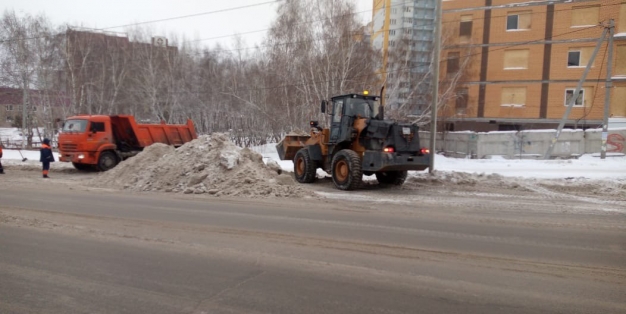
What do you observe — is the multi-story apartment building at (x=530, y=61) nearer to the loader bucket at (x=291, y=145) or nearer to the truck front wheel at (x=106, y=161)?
the loader bucket at (x=291, y=145)

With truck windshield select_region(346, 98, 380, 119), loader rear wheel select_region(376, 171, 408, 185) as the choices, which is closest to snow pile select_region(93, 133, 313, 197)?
truck windshield select_region(346, 98, 380, 119)

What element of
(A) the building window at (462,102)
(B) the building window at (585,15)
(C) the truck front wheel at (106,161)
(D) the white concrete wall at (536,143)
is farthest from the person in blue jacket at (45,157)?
(B) the building window at (585,15)

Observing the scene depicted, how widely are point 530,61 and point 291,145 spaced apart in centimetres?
2931

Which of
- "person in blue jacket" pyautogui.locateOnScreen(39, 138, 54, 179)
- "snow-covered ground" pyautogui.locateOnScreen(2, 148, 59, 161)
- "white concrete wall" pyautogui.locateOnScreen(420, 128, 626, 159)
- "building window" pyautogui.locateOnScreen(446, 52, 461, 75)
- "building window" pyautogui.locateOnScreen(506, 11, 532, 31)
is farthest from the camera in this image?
"building window" pyautogui.locateOnScreen(506, 11, 532, 31)

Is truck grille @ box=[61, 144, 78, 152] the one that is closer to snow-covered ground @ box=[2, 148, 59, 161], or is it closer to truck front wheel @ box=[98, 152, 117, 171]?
truck front wheel @ box=[98, 152, 117, 171]

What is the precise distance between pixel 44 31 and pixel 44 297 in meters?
42.2

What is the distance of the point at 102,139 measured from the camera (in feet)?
57.4

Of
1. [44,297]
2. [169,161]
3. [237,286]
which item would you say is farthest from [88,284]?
[169,161]

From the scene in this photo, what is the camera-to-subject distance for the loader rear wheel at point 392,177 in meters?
13.5

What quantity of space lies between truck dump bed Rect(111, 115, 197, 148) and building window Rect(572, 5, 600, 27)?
1310 inches

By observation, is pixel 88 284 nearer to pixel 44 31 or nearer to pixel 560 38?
pixel 560 38

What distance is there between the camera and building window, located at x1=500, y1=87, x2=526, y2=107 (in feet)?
119

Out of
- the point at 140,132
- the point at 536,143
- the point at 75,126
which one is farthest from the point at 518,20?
the point at 75,126

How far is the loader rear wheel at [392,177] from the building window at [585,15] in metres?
30.4
